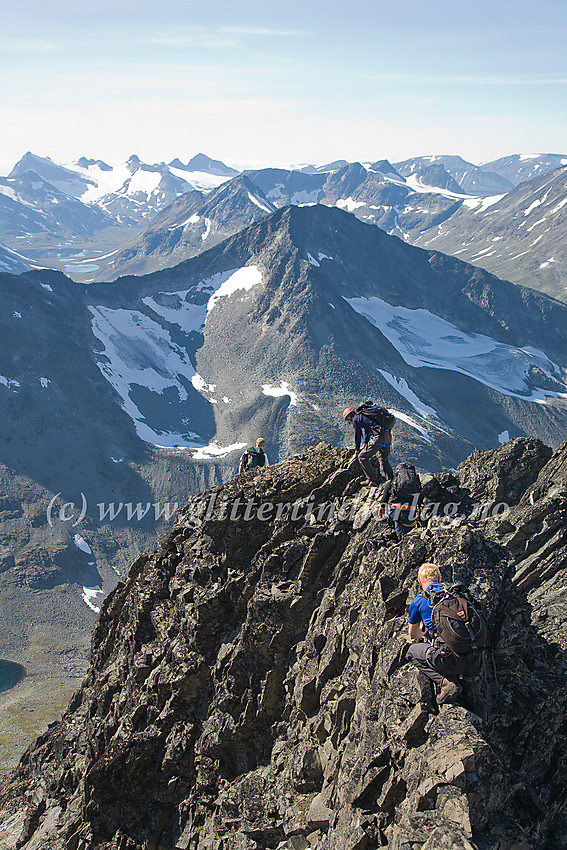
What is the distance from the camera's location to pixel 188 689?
20.0 m

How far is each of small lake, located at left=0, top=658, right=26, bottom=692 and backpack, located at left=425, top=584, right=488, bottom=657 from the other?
86306 mm

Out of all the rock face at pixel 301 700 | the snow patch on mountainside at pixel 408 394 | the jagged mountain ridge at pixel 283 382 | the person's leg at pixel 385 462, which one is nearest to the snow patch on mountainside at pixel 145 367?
the jagged mountain ridge at pixel 283 382

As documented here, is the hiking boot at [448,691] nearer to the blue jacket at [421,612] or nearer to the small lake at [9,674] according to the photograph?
the blue jacket at [421,612]

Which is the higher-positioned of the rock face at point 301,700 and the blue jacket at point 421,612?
the blue jacket at point 421,612

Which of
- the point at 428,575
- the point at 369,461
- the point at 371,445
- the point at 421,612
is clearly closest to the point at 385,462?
the point at 369,461

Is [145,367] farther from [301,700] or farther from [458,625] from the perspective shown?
[458,625]

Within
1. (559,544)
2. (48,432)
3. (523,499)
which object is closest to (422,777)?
(559,544)

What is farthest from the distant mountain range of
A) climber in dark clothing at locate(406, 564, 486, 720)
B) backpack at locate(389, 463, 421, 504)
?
climber in dark clothing at locate(406, 564, 486, 720)

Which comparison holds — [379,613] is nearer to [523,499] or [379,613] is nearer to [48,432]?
[523,499]

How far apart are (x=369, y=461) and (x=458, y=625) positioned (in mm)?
10408

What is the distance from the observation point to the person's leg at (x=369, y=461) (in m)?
20.9

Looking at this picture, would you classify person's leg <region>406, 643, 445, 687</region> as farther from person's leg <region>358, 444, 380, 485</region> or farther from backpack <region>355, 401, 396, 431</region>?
backpack <region>355, 401, 396, 431</region>

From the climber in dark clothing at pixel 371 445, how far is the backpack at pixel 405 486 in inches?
81.9

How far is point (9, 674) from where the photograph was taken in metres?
83.7
